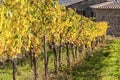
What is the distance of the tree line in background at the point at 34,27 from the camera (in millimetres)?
11117

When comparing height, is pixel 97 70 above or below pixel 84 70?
above

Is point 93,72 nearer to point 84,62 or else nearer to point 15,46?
point 84,62

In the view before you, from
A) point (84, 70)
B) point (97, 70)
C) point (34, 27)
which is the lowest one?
point (84, 70)

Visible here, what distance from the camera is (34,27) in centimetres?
1383

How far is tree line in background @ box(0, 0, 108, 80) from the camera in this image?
11.1 meters

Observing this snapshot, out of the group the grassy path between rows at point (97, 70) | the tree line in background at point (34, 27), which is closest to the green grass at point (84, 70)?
the grassy path between rows at point (97, 70)

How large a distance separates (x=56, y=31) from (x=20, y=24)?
452 centimetres

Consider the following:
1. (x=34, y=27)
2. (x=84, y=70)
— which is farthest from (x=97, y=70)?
(x=34, y=27)

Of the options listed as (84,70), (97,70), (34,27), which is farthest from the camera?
(84,70)

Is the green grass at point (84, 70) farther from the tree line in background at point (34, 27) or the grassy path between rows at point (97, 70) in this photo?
the tree line in background at point (34, 27)

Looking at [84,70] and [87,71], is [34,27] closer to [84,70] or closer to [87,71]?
[87,71]

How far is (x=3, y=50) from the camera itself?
35.8 ft

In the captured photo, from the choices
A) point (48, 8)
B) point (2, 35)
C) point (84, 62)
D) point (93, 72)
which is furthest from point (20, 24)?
point (84, 62)

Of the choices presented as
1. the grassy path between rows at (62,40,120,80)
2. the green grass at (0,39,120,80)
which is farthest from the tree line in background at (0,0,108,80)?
the grassy path between rows at (62,40,120,80)
